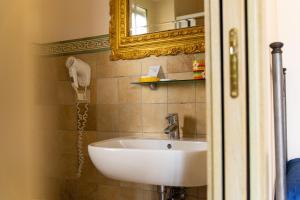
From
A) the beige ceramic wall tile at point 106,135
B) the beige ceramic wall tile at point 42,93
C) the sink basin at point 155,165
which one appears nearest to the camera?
the beige ceramic wall tile at point 42,93

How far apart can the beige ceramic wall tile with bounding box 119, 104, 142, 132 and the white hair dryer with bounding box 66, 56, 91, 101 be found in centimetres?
29

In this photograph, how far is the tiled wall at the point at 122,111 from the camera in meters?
1.43

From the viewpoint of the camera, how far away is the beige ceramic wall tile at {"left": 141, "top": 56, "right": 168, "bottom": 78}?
4.87 feet

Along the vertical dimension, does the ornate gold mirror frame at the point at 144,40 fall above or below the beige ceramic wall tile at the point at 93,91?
above

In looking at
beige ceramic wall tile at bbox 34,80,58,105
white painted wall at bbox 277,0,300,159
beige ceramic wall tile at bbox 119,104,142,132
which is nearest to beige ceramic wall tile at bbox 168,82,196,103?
beige ceramic wall tile at bbox 119,104,142,132

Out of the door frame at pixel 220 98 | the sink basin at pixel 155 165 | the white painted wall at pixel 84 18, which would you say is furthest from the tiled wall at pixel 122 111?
the door frame at pixel 220 98

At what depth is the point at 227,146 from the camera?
434 millimetres

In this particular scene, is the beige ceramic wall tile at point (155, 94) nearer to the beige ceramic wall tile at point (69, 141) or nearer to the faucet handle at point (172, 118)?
the faucet handle at point (172, 118)

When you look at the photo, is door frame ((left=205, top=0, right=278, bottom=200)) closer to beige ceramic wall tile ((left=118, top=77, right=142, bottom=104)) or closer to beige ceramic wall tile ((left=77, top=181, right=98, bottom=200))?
beige ceramic wall tile ((left=118, top=77, right=142, bottom=104))

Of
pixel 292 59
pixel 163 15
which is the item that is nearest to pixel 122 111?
pixel 163 15

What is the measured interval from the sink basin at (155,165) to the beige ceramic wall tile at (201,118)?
0.32m

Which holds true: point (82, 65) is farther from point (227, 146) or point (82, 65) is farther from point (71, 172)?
point (227, 146)

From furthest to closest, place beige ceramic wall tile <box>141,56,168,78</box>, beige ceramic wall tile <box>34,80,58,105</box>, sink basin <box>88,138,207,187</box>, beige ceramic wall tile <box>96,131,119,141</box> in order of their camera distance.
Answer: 1. beige ceramic wall tile <box>96,131,119,141</box>
2. beige ceramic wall tile <box>141,56,168,78</box>
3. sink basin <box>88,138,207,187</box>
4. beige ceramic wall tile <box>34,80,58,105</box>

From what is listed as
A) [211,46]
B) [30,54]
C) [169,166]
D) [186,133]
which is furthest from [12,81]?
[186,133]
